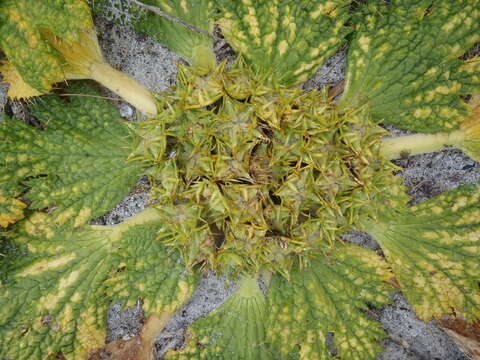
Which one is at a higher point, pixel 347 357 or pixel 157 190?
pixel 157 190

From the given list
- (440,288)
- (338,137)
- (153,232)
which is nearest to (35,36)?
(153,232)

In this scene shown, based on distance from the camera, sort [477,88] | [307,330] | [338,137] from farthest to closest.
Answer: [307,330], [477,88], [338,137]

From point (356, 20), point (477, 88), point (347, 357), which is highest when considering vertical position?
point (356, 20)

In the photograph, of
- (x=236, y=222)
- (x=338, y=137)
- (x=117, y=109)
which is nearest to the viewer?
(x=236, y=222)

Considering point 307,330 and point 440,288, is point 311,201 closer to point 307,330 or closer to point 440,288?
point 307,330

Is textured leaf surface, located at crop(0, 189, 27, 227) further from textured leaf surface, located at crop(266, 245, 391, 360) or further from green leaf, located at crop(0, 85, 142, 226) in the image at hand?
textured leaf surface, located at crop(266, 245, 391, 360)

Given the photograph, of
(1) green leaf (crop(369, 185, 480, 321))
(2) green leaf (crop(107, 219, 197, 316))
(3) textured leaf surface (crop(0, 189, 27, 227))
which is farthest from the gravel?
(3) textured leaf surface (crop(0, 189, 27, 227))
